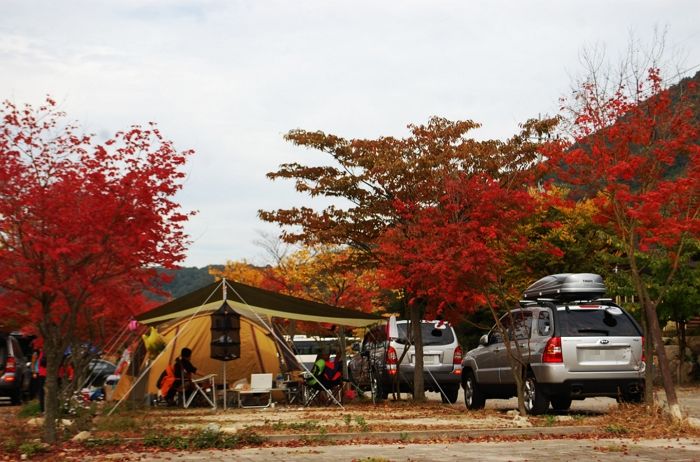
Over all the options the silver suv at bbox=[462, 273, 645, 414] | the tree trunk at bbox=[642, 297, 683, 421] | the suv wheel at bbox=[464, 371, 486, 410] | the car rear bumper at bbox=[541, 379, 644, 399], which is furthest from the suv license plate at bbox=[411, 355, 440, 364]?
the tree trunk at bbox=[642, 297, 683, 421]

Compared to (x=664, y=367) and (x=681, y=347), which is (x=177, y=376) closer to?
(x=664, y=367)

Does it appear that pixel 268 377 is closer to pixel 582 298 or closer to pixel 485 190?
pixel 485 190

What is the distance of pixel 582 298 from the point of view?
17188mm

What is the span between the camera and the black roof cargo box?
16.8m

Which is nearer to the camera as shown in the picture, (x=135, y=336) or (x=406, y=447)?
(x=406, y=447)

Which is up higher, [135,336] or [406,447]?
[135,336]

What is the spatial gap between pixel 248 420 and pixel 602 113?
7.90 meters

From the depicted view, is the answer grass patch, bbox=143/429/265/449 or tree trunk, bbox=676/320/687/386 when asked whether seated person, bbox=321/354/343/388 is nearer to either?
grass patch, bbox=143/429/265/449

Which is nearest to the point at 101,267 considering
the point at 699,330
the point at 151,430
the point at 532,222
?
the point at 151,430

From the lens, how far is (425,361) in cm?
2250

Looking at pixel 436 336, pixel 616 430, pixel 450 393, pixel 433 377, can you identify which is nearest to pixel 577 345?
pixel 616 430

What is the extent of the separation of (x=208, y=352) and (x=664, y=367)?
1419 cm

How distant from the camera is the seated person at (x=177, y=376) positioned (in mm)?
22516

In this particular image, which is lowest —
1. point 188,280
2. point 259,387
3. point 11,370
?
point 259,387
